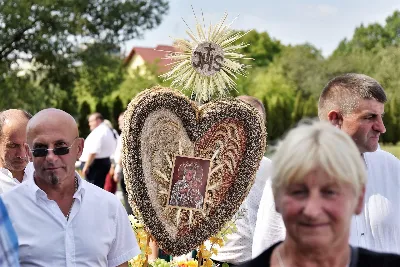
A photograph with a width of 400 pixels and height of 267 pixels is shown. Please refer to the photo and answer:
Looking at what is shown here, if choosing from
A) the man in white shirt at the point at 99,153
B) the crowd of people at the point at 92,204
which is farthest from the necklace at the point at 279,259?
the man in white shirt at the point at 99,153

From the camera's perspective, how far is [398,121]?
4950 cm

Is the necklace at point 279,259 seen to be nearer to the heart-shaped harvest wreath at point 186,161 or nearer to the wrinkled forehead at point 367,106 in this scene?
the wrinkled forehead at point 367,106

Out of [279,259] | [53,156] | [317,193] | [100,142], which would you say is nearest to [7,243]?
[53,156]

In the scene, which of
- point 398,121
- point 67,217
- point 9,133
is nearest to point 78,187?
point 67,217

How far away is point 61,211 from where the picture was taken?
3.73 m

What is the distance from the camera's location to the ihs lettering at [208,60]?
495 centimetres

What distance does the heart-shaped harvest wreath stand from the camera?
15.0 ft

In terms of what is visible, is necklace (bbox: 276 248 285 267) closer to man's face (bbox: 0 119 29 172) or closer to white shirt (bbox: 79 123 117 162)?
man's face (bbox: 0 119 29 172)

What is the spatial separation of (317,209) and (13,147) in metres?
3.25

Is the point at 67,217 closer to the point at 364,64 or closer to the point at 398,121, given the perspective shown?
the point at 398,121

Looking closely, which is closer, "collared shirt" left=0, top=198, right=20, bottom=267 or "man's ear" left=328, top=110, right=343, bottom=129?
"collared shirt" left=0, top=198, right=20, bottom=267

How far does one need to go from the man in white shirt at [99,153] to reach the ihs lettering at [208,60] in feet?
27.4

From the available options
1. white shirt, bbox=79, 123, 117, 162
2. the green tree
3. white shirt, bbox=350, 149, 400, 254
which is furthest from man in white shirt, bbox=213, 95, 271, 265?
the green tree

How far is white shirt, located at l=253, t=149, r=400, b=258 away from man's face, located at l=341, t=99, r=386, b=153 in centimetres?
11
